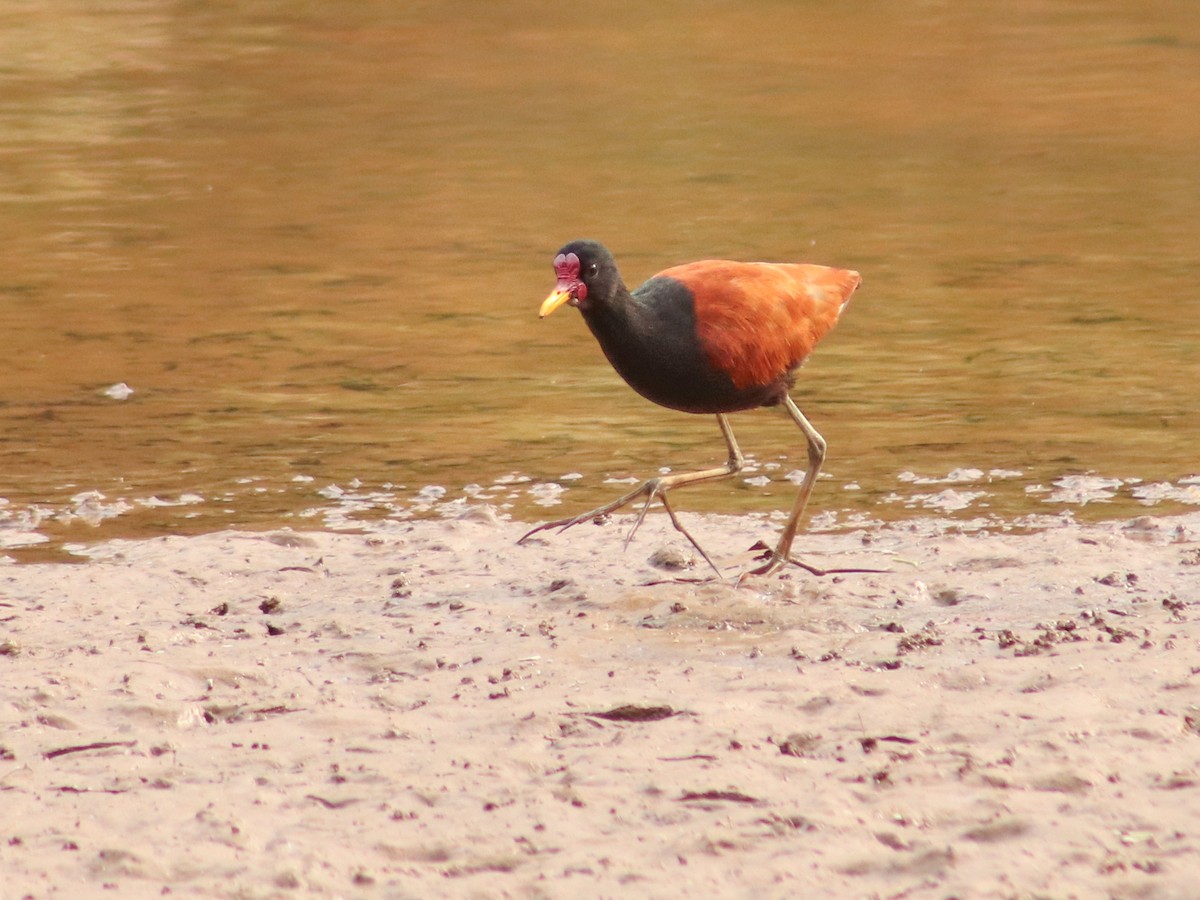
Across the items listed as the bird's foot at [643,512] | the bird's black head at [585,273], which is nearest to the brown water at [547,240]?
the bird's foot at [643,512]

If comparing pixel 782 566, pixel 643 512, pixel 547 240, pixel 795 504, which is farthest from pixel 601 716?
pixel 547 240

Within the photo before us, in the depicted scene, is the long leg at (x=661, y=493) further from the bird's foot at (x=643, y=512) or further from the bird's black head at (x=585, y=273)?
the bird's black head at (x=585, y=273)

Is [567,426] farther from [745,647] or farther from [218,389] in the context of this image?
[745,647]

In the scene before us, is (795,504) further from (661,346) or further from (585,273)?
(585,273)

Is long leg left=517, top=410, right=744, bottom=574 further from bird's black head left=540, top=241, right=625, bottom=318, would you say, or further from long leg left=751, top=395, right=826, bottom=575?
bird's black head left=540, top=241, right=625, bottom=318

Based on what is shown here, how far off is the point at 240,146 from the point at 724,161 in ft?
12.7

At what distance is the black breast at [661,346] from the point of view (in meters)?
A: 5.84

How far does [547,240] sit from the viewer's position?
1176 cm

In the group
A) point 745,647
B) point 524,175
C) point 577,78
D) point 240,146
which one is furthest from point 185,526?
point 577,78

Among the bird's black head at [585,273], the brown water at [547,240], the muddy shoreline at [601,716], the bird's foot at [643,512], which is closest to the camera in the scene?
the muddy shoreline at [601,716]

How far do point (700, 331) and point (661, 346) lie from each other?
0.47ft

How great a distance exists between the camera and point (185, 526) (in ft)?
22.2

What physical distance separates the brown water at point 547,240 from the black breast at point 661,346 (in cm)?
107

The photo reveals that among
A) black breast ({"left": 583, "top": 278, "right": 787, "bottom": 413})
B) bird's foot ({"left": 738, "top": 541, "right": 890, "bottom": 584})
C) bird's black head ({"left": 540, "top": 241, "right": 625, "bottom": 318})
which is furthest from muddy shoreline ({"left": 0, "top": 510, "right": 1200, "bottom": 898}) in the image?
bird's black head ({"left": 540, "top": 241, "right": 625, "bottom": 318})
